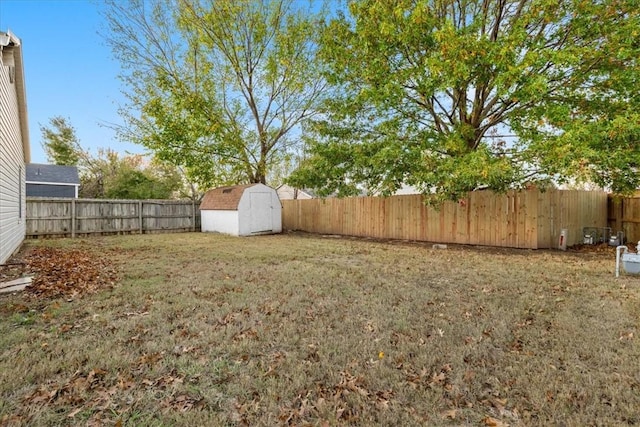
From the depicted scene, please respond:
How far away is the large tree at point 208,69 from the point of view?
45.1ft

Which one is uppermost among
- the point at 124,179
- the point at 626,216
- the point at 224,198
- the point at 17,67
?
the point at 17,67

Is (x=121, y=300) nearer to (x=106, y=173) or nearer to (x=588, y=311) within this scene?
(x=588, y=311)

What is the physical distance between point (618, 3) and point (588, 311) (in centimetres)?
732

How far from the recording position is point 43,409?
202cm

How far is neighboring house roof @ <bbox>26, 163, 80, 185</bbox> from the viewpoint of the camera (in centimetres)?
1894

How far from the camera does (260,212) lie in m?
14.1

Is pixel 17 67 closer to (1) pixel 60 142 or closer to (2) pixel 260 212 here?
(2) pixel 260 212

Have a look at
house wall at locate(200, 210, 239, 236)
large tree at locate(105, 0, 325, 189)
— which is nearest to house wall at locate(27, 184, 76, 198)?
large tree at locate(105, 0, 325, 189)

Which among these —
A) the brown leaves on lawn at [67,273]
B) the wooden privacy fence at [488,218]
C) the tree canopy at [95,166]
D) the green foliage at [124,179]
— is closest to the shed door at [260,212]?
the wooden privacy fence at [488,218]

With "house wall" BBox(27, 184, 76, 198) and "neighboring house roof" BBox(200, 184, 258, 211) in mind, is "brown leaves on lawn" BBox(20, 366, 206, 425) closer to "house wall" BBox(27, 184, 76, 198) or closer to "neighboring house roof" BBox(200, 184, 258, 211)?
"neighboring house roof" BBox(200, 184, 258, 211)

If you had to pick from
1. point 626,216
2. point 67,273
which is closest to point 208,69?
point 67,273

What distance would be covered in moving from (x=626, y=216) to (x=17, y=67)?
16726 millimetres

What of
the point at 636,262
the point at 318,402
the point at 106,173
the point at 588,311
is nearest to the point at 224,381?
the point at 318,402

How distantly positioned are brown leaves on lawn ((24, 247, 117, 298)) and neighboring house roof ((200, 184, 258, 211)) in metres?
5.92
